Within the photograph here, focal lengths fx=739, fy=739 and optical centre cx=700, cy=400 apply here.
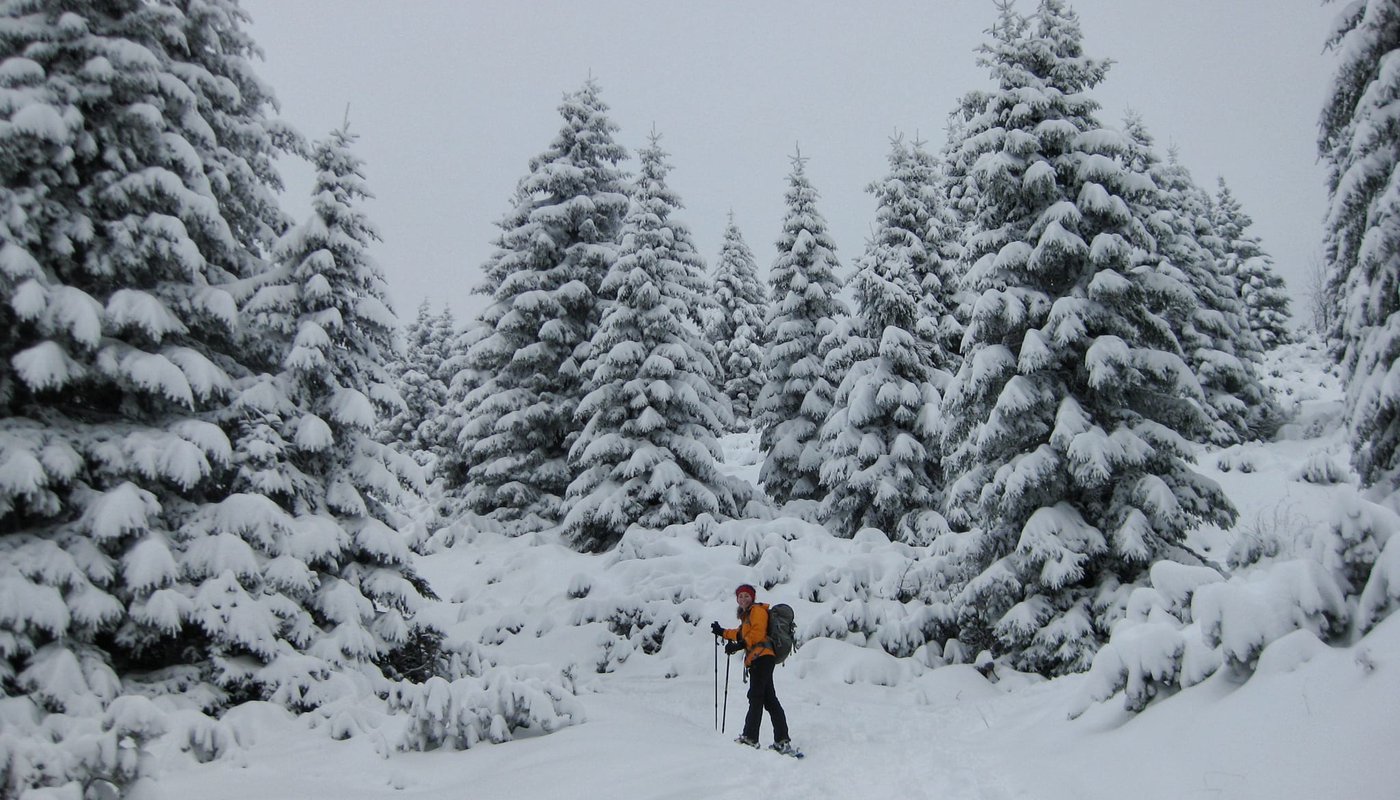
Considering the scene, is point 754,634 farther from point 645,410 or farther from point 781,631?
point 645,410

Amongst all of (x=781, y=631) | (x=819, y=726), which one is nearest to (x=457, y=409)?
(x=819, y=726)

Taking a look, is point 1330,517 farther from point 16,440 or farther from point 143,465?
point 16,440

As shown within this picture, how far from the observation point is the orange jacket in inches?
323

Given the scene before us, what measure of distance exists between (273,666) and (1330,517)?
32.7 feet

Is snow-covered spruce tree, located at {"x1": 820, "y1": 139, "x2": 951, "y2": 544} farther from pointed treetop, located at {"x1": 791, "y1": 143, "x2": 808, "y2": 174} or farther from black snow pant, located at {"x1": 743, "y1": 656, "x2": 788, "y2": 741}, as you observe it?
black snow pant, located at {"x1": 743, "y1": 656, "x2": 788, "y2": 741}

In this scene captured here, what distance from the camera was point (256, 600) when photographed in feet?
28.8

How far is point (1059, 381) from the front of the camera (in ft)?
38.0

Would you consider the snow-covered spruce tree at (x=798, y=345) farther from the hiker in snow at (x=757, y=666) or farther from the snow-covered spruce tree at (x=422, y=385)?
the snow-covered spruce tree at (x=422, y=385)

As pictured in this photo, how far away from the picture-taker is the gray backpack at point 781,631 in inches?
322

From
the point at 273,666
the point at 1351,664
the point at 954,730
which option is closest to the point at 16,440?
the point at 273,666

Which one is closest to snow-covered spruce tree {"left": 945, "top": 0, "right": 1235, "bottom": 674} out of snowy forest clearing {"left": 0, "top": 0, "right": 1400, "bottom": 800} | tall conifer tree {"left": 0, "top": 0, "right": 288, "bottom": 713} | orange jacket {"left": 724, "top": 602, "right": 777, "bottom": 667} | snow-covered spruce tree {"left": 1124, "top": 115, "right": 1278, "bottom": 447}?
snowy forest clearing {"left": 0, "top": 0, "right": 1400, "bottom": 800}

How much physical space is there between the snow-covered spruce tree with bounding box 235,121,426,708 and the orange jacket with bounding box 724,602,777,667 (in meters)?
4.89

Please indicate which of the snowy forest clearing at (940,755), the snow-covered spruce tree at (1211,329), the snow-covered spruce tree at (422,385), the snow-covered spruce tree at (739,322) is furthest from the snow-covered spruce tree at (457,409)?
the snow-covered spruce tree at (1211,329)

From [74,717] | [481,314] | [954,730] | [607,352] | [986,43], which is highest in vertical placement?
[986,43]
